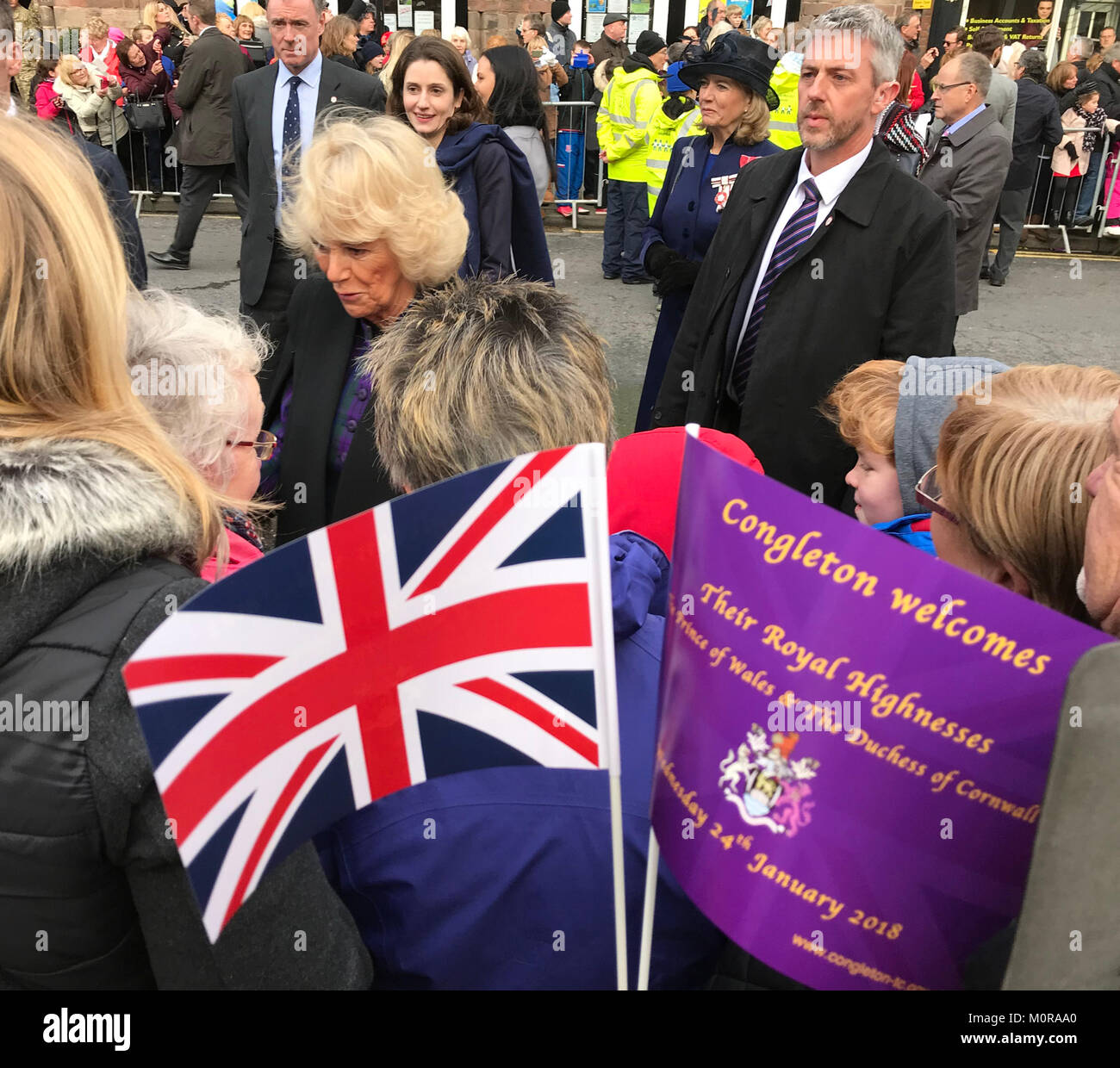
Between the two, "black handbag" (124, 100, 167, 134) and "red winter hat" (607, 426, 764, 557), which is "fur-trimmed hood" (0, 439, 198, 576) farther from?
"black handbag" (124, 100, 167, 134)

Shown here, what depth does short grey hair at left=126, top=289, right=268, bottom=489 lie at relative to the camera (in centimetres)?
159

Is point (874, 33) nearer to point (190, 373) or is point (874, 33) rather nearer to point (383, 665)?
point (190, 373)

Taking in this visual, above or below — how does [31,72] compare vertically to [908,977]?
above

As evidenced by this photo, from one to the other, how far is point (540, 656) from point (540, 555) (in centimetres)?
12

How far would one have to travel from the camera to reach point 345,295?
2.65 meters

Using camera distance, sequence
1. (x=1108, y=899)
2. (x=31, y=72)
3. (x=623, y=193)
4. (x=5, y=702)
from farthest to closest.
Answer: (x=31, y=72), (x=623, y=193), (x=5, y=702), (x=1108, y=899)

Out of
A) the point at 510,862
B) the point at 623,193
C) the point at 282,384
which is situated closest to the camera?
A: the point at 510,862

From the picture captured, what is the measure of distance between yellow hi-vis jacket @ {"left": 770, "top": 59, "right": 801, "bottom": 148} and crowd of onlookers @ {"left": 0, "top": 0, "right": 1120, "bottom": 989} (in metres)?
4.22

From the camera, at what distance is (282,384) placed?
268 cm

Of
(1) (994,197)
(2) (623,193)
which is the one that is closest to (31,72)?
(2) (623,193)

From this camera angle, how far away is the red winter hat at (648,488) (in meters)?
2.16

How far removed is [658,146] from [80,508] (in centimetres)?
736

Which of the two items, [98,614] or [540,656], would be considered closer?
[98,614]

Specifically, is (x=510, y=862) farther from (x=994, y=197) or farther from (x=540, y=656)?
(x=994, y=197)
